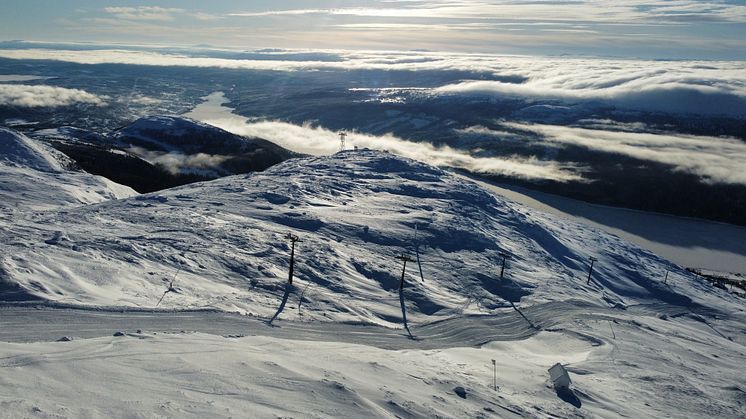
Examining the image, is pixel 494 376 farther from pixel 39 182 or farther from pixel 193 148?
pixel 193 148

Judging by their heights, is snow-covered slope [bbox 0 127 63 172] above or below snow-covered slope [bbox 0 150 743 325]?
above

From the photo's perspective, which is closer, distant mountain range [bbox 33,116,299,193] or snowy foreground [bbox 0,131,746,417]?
snowy foreground [bbox 0,131,746,417]

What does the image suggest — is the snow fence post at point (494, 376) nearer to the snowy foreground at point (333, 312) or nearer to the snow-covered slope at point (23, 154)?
the snowy foreground at point (333, 312)

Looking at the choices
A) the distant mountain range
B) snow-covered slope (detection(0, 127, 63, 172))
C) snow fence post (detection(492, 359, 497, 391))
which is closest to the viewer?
snow fence post (detection(492, 359, 497, 391))

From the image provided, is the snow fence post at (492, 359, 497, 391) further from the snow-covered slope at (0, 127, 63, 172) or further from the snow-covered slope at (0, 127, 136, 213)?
the snow-covered slope at (0, 127, 63, 172)

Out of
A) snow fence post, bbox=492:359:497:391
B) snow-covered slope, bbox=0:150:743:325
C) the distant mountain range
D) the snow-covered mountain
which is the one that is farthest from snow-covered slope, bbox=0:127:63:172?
snow fence post, bbox=492:359:497:391

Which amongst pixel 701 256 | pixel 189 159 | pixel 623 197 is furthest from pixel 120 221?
pixel 623 197
